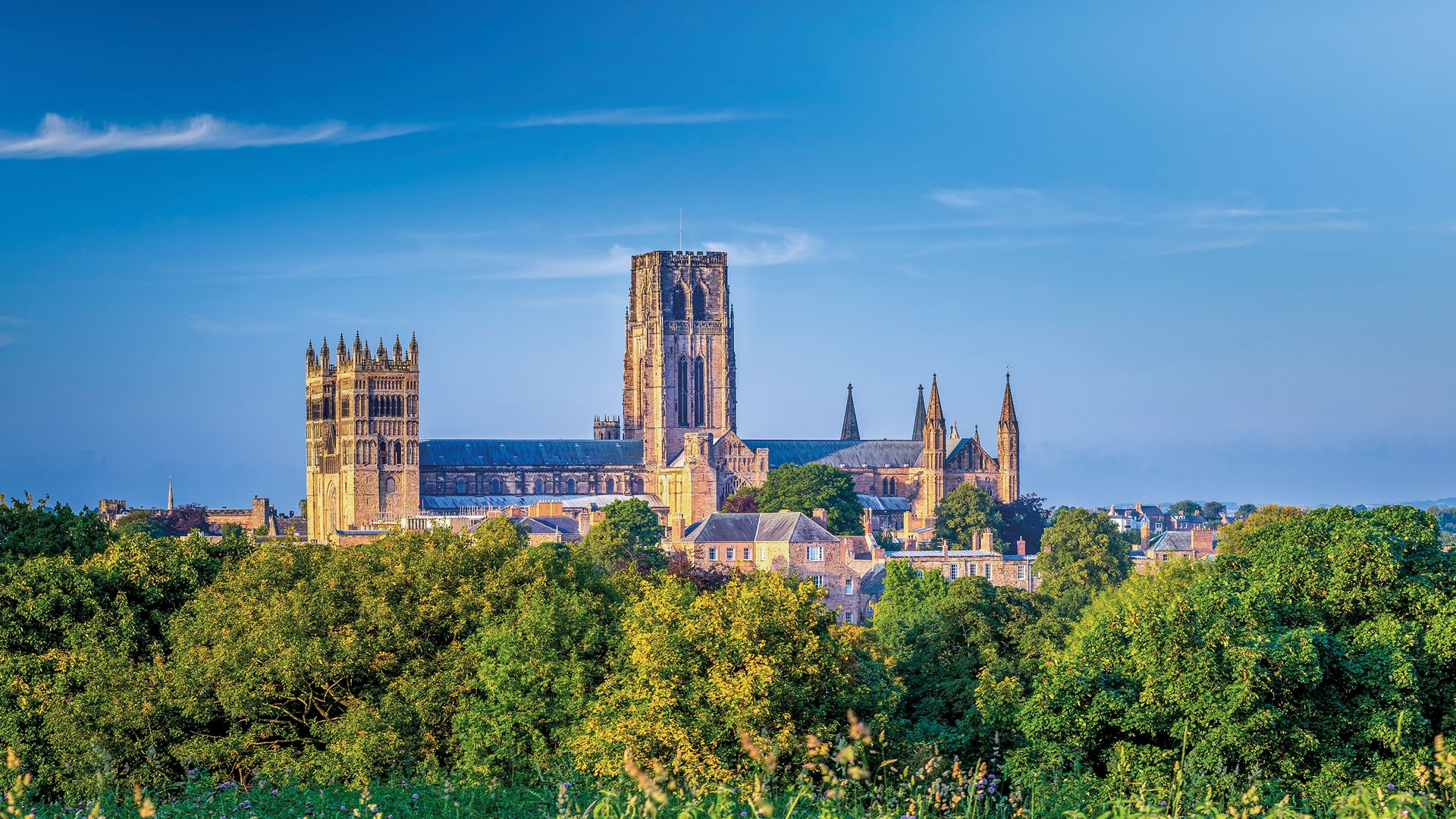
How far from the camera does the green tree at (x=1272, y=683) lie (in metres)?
26.4

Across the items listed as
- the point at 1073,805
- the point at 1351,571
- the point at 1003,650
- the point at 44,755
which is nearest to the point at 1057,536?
the point at 1003,650

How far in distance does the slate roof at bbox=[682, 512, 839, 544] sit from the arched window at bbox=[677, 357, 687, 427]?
5555 centimetres

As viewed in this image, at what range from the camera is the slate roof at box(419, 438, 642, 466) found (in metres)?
155

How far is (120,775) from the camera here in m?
29.8

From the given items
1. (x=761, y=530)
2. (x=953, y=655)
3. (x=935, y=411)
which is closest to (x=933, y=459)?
(x=935, y=411)

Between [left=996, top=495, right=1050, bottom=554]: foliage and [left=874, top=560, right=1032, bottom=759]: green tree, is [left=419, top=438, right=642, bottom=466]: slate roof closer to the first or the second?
[left=996, top=495, right=1050, bottom=554]: foliage

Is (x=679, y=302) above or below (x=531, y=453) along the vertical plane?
above

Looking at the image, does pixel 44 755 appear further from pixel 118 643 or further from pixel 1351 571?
pixel 1351 571

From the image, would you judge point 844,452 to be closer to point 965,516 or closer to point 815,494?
point 965,516

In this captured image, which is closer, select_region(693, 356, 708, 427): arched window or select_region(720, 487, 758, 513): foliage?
select_region(720, 487, 758, 513): foliage

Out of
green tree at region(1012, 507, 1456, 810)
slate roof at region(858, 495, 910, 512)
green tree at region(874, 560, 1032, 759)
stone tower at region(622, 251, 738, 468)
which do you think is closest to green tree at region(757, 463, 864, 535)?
slate roof at region(858, 495, 910, 512)

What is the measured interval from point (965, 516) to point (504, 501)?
40224 millimetres

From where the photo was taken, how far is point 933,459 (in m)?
161

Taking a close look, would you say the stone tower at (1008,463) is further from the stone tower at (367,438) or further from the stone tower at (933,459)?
the stone tower at (367,438)
